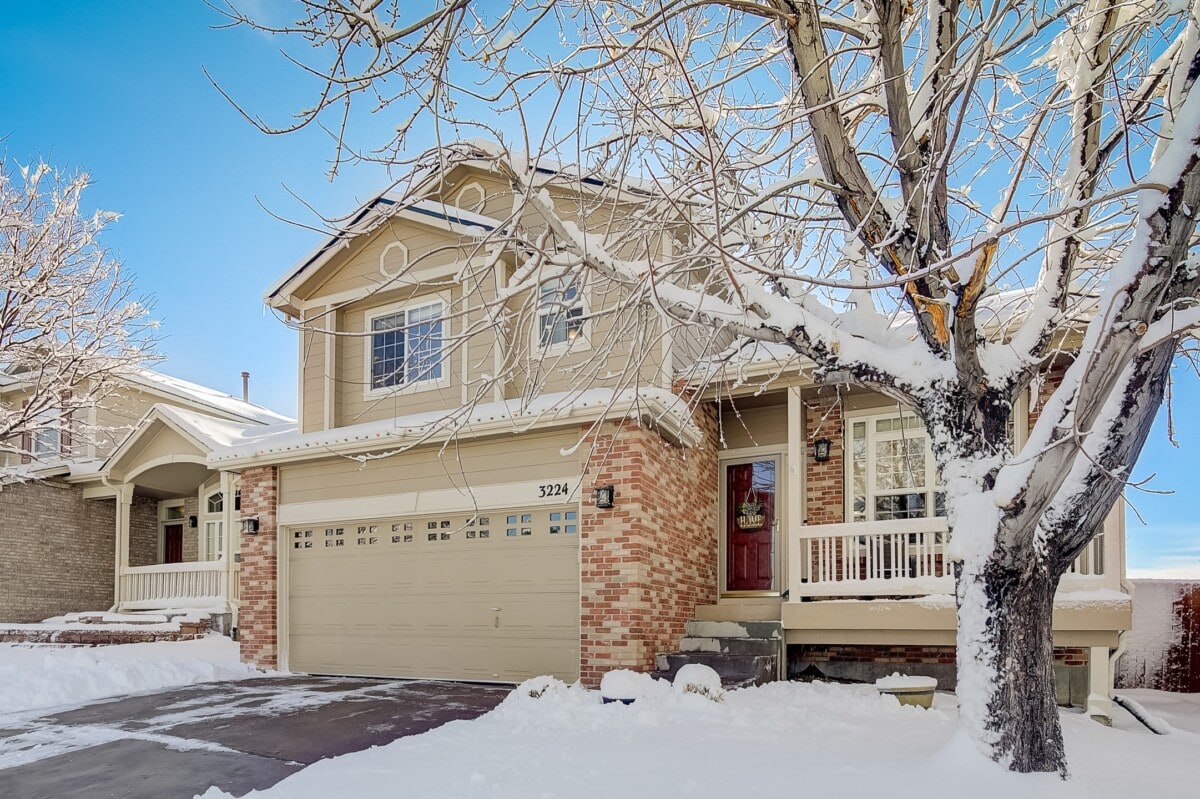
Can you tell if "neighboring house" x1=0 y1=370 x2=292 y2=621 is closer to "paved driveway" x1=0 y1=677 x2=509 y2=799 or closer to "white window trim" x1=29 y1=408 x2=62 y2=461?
"white window trim" x1=29 y1=408 x2=62 y2=461

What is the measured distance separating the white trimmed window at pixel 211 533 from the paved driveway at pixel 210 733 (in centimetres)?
728

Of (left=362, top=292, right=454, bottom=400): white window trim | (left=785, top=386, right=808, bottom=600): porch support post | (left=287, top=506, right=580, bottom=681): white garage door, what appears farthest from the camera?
(left=362, top=292, right=454, bottom=400): white window trim

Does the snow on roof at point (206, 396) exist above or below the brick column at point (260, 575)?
above

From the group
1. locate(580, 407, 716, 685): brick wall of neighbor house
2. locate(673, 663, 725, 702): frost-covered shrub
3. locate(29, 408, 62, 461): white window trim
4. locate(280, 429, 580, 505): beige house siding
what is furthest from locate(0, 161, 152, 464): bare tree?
locate(673, 663, 725, 702): frost-covered shrub

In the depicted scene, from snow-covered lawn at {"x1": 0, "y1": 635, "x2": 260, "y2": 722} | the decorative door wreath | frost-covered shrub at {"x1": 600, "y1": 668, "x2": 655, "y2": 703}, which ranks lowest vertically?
snow-covered lawn at {"x1": 0, "y1": 635, "x2": 260, "y2": 722}

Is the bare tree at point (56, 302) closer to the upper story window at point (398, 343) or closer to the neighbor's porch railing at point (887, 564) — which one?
the upper story window at point (398, 343)

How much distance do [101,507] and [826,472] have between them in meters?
15.5

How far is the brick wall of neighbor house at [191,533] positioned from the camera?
17.2 metres

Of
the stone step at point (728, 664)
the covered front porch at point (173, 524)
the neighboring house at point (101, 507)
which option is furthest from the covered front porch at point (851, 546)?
the neighboring house at point (101, 507)

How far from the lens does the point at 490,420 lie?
955 centimetres

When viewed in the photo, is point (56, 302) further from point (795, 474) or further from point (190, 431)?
point (795, 474)

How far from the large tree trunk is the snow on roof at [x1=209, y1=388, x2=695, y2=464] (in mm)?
3568

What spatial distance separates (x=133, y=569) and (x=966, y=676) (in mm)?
15934

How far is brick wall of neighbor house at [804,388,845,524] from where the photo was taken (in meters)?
10.3
